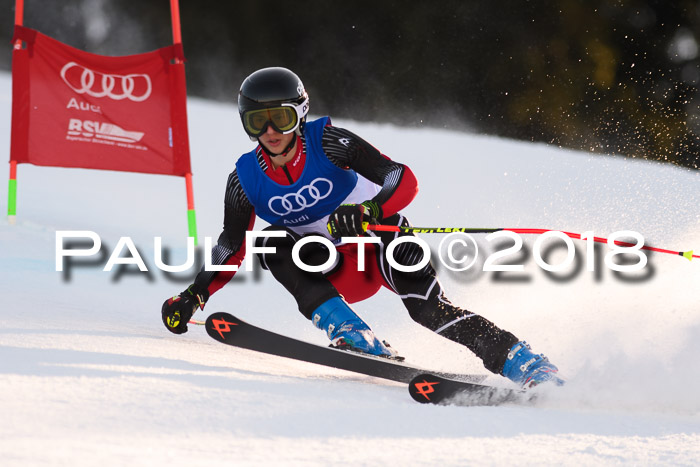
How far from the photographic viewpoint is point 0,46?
1541cm

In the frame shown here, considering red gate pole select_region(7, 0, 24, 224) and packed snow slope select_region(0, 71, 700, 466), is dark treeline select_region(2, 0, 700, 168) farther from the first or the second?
red gate pole select_region(7, 0, 24, 224)

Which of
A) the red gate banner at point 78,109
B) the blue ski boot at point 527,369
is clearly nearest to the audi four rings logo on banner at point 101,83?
the red gate banner at point 78,109

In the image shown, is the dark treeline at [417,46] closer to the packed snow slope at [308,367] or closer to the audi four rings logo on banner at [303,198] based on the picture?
the packed snow slope at [308,367]

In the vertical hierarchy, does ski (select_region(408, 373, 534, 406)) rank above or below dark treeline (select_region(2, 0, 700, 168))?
below

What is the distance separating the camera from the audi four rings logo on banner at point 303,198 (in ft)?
9.14

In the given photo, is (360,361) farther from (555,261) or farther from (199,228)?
(199,228)

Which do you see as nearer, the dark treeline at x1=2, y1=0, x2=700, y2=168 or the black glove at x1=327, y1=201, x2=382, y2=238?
the black glove at x1=327, y1=201, x2=382, y2=238

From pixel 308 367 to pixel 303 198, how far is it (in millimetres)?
551

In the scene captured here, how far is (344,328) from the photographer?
8.48 ft

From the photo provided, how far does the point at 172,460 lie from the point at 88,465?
0.14 meters

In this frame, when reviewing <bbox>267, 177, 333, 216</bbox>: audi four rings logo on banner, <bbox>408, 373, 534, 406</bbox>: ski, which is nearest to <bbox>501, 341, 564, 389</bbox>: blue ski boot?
<bbox>408, 373, 534, 406</bbox>: ski

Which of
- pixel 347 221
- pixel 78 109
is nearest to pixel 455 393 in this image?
pixel 347 221

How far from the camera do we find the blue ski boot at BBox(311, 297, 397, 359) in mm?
2562

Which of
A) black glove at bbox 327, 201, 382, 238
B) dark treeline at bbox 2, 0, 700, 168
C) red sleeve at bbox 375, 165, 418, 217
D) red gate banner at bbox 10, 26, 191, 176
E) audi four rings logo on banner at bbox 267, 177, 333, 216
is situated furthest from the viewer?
dark treeline at bbox 2, 0, 700, 168
